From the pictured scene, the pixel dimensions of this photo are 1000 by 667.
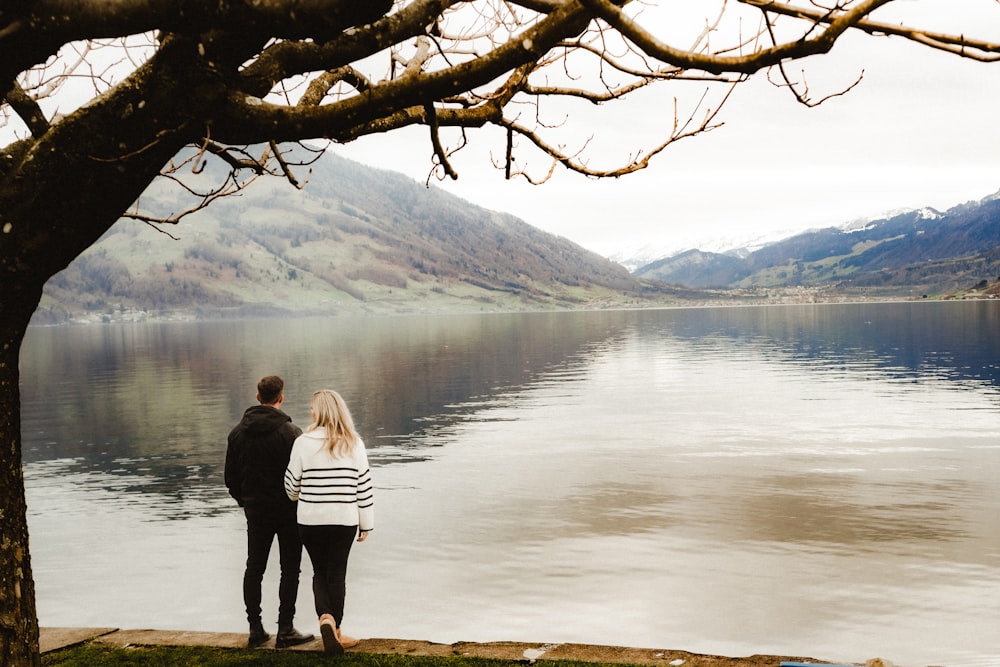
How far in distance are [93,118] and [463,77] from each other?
2707 millimetres

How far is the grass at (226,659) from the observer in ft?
25.9

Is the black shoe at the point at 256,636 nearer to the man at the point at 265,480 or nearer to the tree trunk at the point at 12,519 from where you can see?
the man at the point at 265,480

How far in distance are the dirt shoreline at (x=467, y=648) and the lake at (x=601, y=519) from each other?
3.60 meters

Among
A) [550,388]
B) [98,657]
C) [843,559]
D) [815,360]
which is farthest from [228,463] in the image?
[815,360]

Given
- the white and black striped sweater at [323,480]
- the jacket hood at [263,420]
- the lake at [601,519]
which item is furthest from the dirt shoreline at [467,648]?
the lake at [601,519]

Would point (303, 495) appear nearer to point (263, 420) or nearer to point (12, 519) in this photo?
point (263, 420)

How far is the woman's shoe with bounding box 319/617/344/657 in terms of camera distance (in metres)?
8.12

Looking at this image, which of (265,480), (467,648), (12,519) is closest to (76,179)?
(12,519)

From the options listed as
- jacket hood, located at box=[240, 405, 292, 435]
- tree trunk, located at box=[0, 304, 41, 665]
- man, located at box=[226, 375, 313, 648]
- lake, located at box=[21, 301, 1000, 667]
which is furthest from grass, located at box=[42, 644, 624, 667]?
lake, located at box=[21, 301, 1000, 667]

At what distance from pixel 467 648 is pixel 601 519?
11.0m

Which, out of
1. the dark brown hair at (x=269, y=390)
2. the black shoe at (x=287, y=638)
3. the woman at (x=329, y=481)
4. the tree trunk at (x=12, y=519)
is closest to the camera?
the tree trunk at (x=12, y=519)

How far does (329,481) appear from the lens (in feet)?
26.4

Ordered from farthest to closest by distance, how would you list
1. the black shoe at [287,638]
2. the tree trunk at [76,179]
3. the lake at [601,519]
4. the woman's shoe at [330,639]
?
1. the lake at [601,519]
2. the black shoe at [287,638]
3. the woman's shoe at [330,639]
4. the tree trunk at [76,179]

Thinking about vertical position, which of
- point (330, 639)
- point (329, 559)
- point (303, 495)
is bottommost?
point (330, 639)
